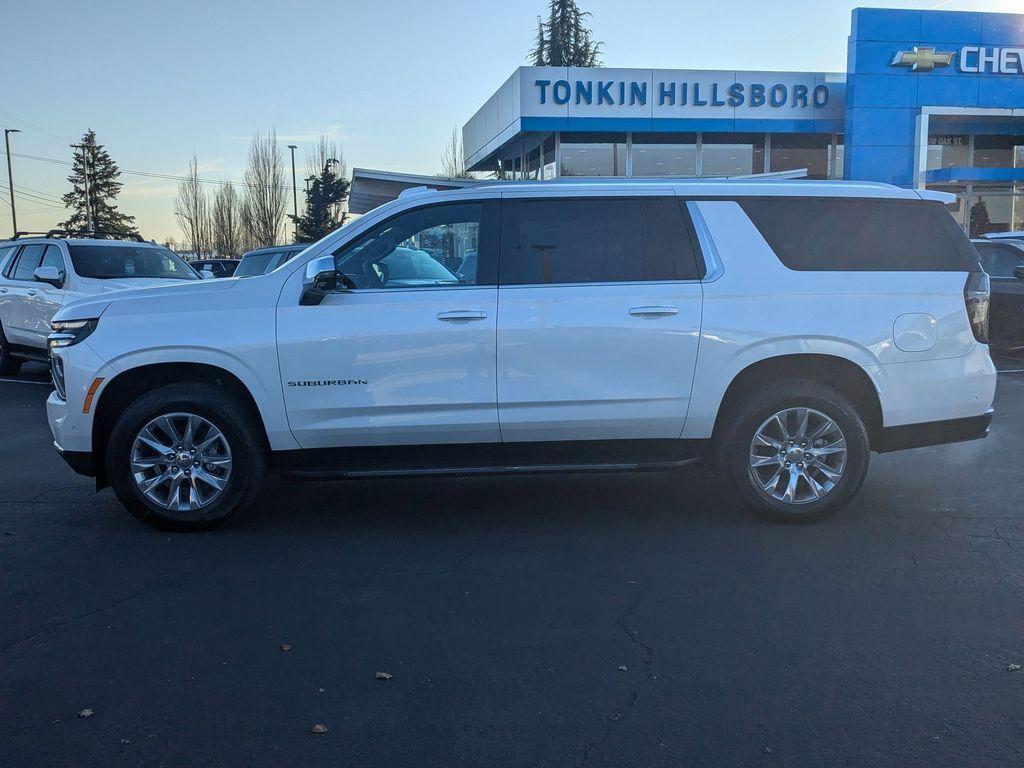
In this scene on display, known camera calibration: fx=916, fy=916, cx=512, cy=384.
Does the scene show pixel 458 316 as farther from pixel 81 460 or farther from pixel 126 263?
pixel 126 263

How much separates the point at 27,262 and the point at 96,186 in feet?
241

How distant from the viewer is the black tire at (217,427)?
5422 mm

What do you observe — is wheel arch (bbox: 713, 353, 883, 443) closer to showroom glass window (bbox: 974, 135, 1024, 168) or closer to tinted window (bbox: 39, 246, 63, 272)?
tinted window (bbox: 39, 246, 63, 272)

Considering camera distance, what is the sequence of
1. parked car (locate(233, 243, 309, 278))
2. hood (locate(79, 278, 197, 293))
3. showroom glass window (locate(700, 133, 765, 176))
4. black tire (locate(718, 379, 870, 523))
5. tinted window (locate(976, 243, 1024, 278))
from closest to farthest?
1. black tire (locate(718, 379, 870, 523))
2. hood (locate(79, 278, 197, 293))
3. tinted window (locate(976, 243, 1024, 278))
4. parked car (locate(233, 243, 309, 278))
5. showroom glass window (locate(700, 133, 765, 176))

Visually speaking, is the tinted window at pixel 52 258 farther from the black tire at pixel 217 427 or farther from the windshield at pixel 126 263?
the black tire at pixel 217 427

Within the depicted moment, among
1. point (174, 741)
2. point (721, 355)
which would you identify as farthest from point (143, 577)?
point (721, 355)

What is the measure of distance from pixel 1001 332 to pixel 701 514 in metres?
9.84

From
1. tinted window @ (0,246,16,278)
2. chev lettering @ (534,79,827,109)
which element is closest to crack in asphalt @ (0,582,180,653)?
tinted window @ (0,246,16,278)

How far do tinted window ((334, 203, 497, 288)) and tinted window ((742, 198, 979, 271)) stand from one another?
1692 mm

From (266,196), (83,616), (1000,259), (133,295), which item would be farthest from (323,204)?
(83,616)

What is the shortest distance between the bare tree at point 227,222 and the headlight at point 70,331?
51326 mm

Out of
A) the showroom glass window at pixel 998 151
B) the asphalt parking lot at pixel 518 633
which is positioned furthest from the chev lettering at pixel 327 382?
the showroom glass window at pixel 998 151

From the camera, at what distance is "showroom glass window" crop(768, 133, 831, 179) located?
Result: 2689cm

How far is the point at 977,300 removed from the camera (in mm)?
5664
